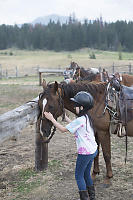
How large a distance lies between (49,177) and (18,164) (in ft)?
2.50

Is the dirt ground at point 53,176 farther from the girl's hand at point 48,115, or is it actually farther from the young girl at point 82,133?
the girl's hand at point 48,115

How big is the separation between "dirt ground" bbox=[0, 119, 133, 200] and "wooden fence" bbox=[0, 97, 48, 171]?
10.0 inches

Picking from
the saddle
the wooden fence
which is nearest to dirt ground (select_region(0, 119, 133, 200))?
the wooden fence

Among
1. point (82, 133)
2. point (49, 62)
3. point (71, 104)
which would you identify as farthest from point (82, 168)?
point (49, 62)

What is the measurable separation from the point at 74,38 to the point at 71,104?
2814 inches

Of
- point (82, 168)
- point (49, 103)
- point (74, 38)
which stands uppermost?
point (74, 38)

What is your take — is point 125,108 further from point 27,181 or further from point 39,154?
point 27,181

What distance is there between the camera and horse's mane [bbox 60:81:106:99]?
154 inches

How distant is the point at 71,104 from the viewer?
4.03 metres

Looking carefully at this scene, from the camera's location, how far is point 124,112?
4090mm

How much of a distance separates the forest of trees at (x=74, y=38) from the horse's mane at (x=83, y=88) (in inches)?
2696

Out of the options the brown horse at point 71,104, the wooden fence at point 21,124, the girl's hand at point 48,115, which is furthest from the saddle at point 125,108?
the wooden fence at point 21,124

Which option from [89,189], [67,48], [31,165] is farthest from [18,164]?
[67,48]

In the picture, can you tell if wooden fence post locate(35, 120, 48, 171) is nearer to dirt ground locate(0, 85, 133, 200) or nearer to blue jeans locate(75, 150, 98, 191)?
dirt ground locate(0, 85, 133, 200)
